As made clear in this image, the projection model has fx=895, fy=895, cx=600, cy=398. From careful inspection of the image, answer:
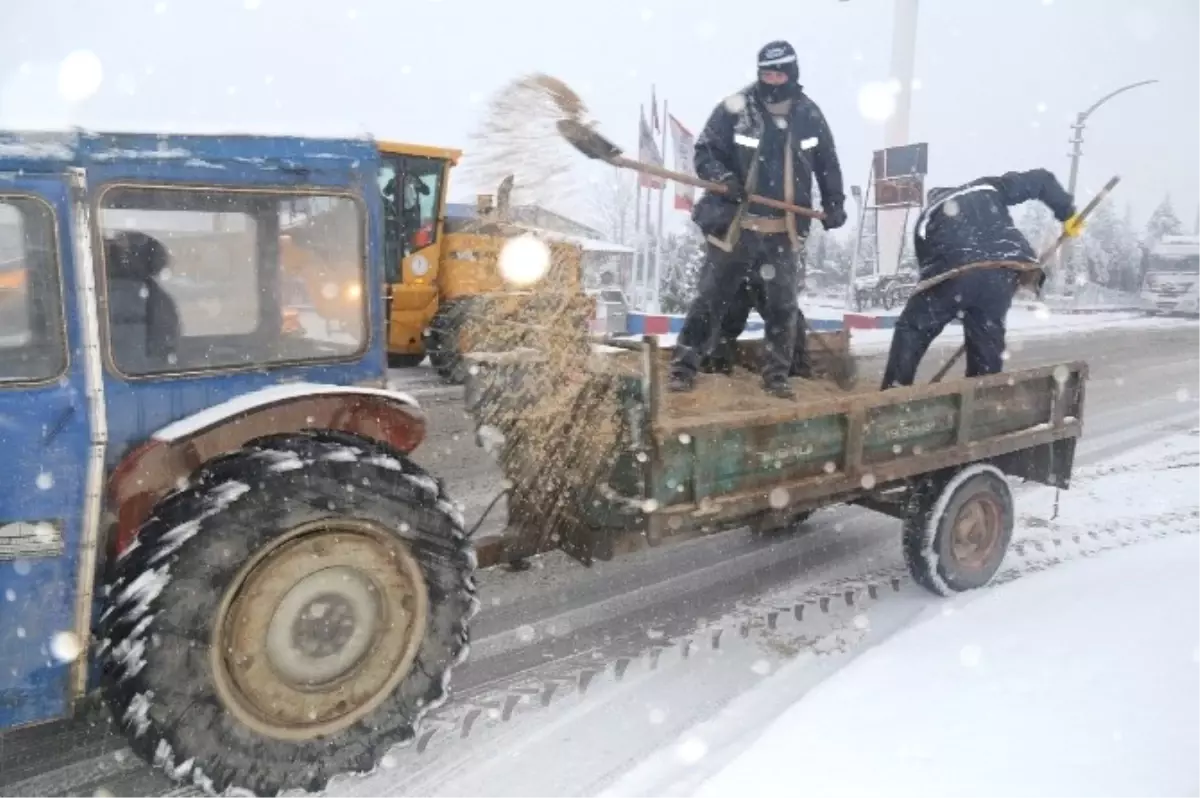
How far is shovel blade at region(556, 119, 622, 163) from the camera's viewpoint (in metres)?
3.97

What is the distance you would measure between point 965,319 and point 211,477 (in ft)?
14.2

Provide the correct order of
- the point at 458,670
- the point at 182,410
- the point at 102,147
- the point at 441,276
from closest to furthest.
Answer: the point at 102,147 → the point at 182,410 → the point at 458,670 → the point at 441,276

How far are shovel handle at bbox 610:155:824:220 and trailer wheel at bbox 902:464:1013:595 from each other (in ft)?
5.18

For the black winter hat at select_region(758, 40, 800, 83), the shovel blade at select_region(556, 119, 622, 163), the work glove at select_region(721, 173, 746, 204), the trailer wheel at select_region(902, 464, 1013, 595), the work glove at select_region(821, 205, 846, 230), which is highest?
the black winter hat at select_region(758, 40, 800, 83)

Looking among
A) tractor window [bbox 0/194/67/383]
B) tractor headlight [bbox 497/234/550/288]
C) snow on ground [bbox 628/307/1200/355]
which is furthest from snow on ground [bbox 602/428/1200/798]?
snow on ground [bbox 628/307/1200/355]

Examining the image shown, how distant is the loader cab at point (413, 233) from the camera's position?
33.3 ft

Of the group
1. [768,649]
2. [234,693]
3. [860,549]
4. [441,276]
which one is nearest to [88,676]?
[234,693]

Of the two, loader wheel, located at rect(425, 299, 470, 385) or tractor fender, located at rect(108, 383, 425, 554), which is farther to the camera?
loader wheel, located at rect(425, 299, 470, 385)

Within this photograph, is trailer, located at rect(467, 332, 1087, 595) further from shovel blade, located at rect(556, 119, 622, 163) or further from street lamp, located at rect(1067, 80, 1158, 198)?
street lamp, located at rect(1067, 80, 1158, 198)

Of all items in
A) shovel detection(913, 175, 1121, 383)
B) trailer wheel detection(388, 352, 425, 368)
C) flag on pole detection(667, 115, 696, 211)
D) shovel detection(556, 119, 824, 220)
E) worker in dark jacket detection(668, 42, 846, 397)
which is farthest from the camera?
flag on pole detection(667, 115, 696, 211)

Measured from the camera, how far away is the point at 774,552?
5258mm

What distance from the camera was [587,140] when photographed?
13.1 ft

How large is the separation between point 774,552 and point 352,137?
3.43m

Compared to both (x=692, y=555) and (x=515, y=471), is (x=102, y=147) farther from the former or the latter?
(x=692, y=555)
